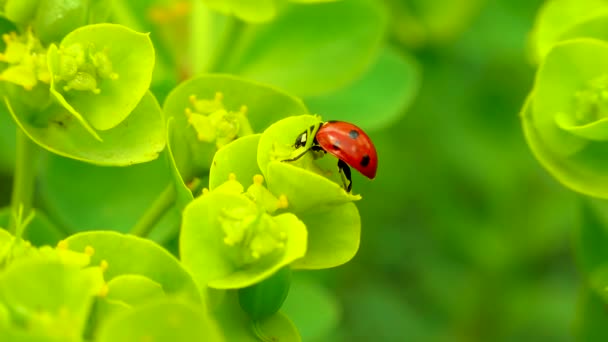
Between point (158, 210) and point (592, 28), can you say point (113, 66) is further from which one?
point (592, 28)

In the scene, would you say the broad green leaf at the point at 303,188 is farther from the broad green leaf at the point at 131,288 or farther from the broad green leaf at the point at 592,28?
the broad green leaf at the point at 592,28

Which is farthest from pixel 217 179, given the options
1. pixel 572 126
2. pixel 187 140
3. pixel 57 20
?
pixel 572 126

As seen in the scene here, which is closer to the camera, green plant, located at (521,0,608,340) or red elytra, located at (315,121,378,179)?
red elytra, located at (315,121,378,179)

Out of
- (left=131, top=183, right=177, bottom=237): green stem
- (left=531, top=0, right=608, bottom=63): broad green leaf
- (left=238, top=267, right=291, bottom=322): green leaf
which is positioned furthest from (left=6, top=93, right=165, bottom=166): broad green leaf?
(left=531, top=0, right=608, bottom=63): broad green leaf

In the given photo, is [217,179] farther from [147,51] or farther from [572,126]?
[572,126]

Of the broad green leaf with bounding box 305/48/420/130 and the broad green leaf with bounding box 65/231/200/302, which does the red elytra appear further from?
the broad green leaf with bounding box 305/48/420/130
